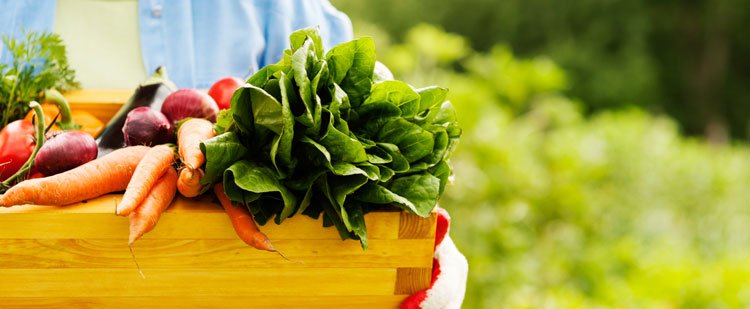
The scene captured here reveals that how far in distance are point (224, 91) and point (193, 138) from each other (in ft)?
0.84

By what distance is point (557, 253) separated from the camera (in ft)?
14.0

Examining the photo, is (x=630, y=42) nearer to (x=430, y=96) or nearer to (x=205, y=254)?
(x=430, y=96)

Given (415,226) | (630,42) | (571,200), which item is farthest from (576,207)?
(630,42)

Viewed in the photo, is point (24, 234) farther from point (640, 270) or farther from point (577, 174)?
point (577, 174)

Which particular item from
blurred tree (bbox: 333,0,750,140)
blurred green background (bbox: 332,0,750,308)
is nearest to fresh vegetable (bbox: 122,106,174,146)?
blurred green background (bbox: 332,0,750,308)

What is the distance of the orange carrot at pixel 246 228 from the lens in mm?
1249

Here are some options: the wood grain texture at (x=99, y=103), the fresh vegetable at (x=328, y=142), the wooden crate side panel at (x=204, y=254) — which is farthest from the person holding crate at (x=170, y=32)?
the wooden crate side panel at (x=204, y=254)

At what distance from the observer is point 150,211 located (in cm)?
123

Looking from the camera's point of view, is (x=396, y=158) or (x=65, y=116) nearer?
(x=396, y=158)

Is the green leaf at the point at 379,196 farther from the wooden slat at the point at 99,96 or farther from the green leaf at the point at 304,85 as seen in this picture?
the wooden slat at the point at 99,96

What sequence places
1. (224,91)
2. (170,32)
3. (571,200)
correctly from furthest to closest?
(571,200) < (170,32) < (224,91)

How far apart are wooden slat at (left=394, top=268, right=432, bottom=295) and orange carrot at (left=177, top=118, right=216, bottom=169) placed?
0.38 metres

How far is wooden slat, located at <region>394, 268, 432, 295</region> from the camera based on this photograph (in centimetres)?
138

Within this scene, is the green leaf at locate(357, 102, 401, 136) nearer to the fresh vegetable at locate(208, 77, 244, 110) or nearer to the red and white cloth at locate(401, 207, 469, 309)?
the red and white cloth at locate(401, 207, 469, 309)
